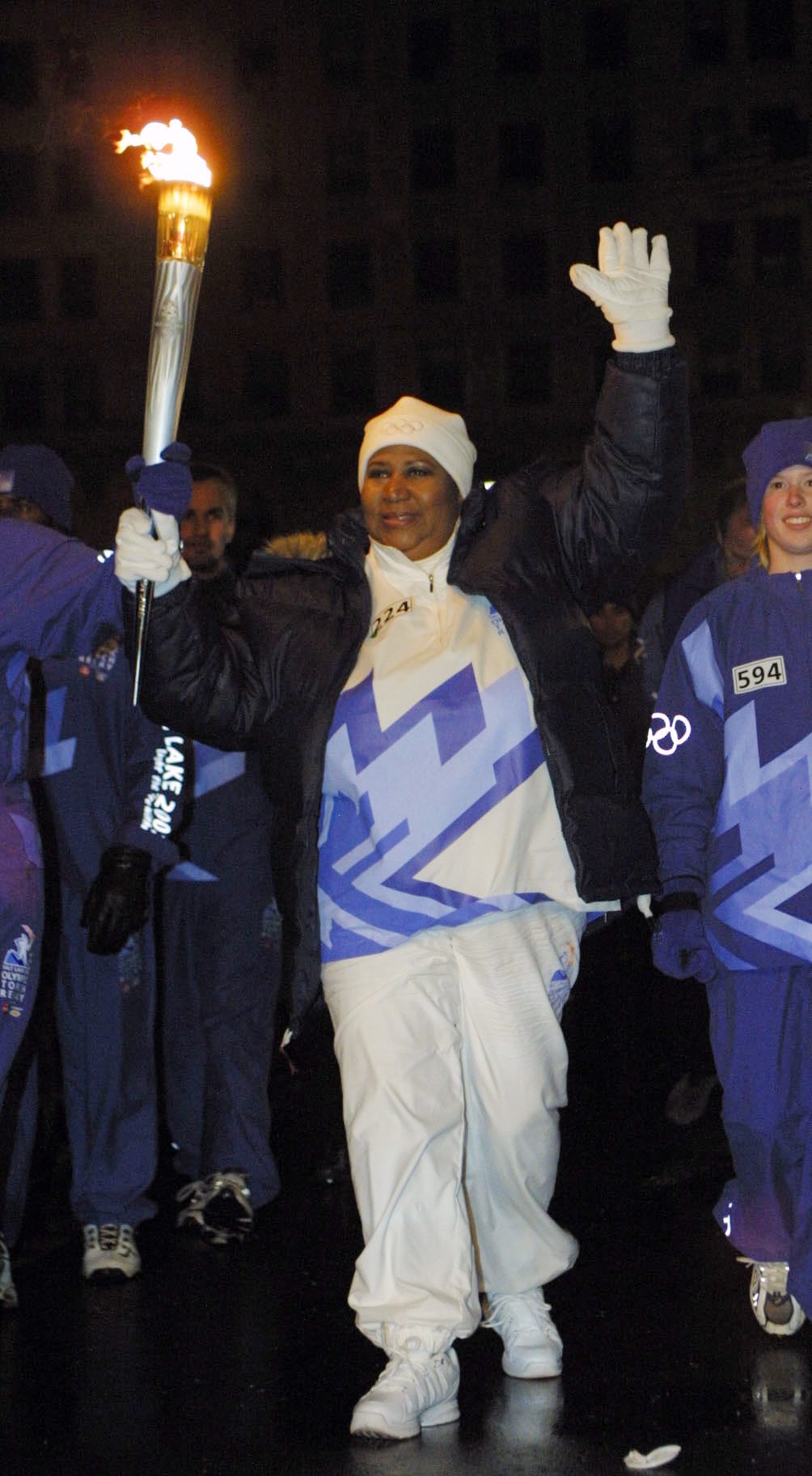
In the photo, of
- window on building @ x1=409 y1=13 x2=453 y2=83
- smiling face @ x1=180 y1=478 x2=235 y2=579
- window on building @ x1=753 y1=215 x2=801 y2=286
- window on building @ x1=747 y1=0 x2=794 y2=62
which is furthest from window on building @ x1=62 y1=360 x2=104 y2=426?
smiling face @ x1=180 y1=478 x2=235 y2=579

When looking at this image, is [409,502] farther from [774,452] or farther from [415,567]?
[774,452]

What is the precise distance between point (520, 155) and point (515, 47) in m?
2.98

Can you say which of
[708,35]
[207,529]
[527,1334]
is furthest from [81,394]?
[527,1334]

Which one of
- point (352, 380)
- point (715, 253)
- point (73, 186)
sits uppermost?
point (73, 186)

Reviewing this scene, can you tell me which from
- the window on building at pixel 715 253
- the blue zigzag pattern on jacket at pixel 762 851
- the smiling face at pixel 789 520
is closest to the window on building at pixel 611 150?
the window on building at pixel 715 253

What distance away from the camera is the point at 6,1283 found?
4.86 m

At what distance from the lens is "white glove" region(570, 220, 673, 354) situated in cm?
423

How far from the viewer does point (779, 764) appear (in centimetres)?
433

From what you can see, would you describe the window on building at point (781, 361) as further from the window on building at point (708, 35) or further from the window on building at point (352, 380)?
the window on building at point (352, 380)

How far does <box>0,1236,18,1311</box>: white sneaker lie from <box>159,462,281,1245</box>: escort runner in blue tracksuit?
0.79 meters

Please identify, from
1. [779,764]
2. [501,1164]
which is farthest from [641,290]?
[501,1164]

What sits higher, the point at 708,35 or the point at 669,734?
the point at 708,35

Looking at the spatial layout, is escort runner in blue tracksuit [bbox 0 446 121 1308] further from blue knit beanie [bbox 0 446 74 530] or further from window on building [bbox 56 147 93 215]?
window on building [bbox 56 147 93 215]

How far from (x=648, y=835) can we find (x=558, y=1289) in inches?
49.5
